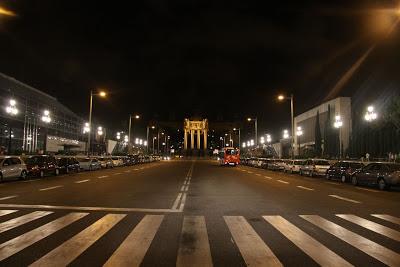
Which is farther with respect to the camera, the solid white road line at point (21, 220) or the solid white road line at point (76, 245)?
the solid white road line at point (21, 220)

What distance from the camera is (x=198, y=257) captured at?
23.3 ft

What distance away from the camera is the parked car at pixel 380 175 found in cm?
2245

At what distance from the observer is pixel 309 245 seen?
8.13 meters

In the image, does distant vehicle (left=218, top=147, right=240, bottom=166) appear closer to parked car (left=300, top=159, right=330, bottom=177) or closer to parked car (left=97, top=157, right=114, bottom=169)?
parked car (left=97, top=157, right=114, bottom=169)

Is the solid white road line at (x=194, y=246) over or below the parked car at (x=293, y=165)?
below

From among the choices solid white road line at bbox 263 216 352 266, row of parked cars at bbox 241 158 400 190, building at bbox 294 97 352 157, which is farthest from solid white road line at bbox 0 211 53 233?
building at bbox 294 97 352 157

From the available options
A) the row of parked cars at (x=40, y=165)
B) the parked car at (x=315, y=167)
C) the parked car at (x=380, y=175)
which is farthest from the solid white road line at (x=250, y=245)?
the parked car at (x=315, y=167)

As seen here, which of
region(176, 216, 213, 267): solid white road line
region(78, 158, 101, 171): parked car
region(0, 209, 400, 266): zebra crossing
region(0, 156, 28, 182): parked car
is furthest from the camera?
region(78, 158, 101, 171): parked car

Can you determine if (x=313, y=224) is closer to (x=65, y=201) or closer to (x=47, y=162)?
(x=65, y=201)

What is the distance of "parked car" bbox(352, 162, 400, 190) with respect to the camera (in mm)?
22453

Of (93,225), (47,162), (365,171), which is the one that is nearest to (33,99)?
(47,162)

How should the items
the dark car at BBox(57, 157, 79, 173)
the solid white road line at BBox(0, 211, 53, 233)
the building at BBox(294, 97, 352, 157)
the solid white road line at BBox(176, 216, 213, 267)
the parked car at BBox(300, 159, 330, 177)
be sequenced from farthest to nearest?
the building at BBox(294, 97, 352, 157) → the dark car at BBox(57, 157, 79, 173) → the parked car at BBox(300, 159, 330, 177) → the solid white road line at BBox(0, 211, 53, 233) → the solid white road line at BBox(176, 216, 213, 267)

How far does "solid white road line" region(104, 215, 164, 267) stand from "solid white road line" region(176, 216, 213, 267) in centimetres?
65

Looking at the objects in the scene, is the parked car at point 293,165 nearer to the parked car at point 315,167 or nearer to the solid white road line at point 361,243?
the parked car at point 315,167
